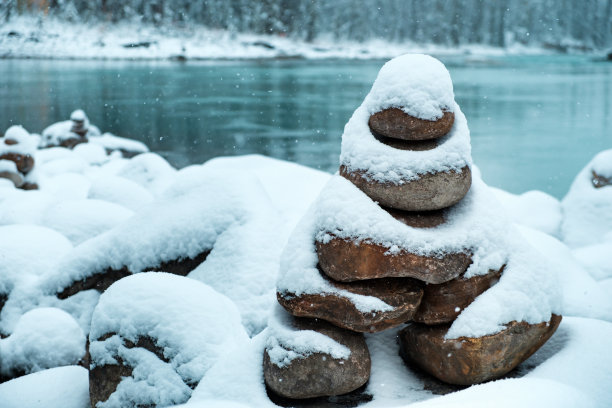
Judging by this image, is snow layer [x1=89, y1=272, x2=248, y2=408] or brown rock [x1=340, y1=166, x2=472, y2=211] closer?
brown rock [x1=340, y1=166, x2=472, y2=211]

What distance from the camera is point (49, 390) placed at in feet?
Result: 12.8

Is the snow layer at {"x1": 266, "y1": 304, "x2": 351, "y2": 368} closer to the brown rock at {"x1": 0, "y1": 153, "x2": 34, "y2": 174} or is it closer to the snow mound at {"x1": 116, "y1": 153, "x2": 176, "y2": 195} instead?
the snow mound at {"x1": 116, "y1": 153, "x2": 176, "y2": 195}

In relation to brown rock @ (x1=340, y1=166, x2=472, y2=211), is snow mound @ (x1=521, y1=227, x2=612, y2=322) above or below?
below

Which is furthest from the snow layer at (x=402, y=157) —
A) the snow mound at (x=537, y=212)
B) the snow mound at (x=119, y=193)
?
the snow mound at (x=537, y=212)

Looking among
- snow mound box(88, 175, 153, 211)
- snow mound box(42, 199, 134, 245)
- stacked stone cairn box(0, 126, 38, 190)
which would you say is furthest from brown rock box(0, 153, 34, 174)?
snow mound box(42, 199, 134, 245)

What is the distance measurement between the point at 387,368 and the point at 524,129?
22.6m

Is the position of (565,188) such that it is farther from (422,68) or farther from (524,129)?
(422,68)

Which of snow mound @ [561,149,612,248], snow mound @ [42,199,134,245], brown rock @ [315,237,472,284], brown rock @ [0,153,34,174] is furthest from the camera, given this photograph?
brown rock @ [0,153,34,174]

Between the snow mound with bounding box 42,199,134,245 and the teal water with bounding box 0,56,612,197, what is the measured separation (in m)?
12.2

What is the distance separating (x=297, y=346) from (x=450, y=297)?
0.93 m

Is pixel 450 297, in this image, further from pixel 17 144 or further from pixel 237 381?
pixel 17 144

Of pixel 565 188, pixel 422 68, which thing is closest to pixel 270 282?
pixel 422 68

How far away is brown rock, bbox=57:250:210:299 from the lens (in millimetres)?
4941

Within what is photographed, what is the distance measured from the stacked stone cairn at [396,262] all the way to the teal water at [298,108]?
14.6 metres
